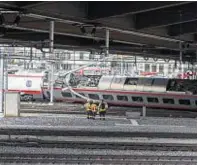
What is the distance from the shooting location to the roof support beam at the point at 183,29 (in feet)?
57.7

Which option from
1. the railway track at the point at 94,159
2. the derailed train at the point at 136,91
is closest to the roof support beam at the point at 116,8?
the railway track at the point at 94,159

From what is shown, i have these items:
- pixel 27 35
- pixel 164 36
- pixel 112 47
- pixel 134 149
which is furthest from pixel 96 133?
pixel 112 47

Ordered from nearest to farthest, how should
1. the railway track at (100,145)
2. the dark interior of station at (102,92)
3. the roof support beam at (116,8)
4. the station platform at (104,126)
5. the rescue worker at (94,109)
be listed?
the dark interior of station at (102,92) < the railway track at (100,145) < the roof support beam at (116,8) < the station platform at (104,126) < the rescue worker at (94,109)

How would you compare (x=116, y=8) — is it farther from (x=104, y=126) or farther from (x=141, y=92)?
(x=141, y=92)

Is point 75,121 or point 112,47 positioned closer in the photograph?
point 75,121

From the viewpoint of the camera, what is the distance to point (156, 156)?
10688mm

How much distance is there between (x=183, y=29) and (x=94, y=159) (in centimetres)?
928

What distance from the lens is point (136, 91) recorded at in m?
30.6

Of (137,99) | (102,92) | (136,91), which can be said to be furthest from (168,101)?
(102,92)

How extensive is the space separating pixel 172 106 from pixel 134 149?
17125 millimetres

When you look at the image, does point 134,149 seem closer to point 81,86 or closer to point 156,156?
point 156,156

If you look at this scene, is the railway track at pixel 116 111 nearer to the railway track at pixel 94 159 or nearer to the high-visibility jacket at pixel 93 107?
the high-visibility jacket at pixel 93 107

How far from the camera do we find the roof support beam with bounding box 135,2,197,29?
14070 mm

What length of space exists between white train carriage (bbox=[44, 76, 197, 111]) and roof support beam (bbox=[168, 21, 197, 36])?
29.7ft
